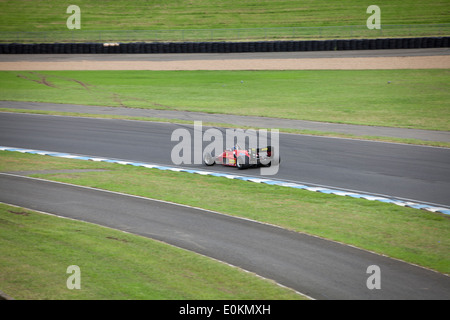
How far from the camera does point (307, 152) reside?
19.6m

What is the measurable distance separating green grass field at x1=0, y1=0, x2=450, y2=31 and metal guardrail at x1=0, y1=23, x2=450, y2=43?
2725 mm

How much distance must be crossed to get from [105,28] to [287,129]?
4127 centimetres

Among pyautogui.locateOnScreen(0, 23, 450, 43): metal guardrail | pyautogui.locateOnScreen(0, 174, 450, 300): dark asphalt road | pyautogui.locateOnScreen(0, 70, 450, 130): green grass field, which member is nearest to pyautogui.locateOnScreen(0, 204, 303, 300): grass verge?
pyautogui.locateOnScreen(0, 174, 450, 300): dark asphalt road

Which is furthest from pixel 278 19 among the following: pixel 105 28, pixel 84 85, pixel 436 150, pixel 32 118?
pixel 436 150

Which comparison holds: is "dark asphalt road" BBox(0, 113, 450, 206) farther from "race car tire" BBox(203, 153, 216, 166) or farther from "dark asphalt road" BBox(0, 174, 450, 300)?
"dark asphalt road" BBox(0, 174, 450, 300)

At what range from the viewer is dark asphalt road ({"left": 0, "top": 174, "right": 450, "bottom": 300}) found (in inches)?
353

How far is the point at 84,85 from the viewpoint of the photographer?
38.5m

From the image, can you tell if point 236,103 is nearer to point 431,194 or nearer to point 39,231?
point 431,194

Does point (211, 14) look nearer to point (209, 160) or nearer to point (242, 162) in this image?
point (209, 160)

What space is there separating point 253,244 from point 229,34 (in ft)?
150

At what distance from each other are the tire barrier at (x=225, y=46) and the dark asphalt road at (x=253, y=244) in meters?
35.1
